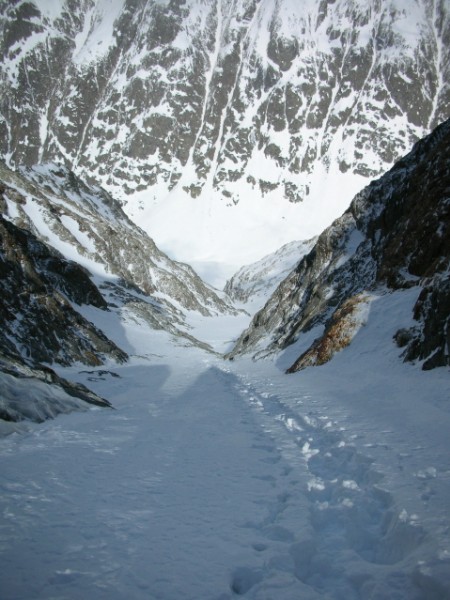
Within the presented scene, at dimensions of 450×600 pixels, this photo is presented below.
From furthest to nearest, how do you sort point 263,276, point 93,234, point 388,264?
point 263,276 → point 93,234 → point 388,264

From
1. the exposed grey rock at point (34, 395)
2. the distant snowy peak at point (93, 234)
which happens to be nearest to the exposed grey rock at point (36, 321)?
the exposed grey rock at point (34, 395)

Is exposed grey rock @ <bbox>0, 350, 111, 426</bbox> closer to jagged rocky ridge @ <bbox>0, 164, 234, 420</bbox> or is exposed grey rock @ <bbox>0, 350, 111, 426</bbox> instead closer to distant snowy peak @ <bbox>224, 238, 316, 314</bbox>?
jagged rocky ridge @ <bbox>0, 164, 234, 420</bbox>

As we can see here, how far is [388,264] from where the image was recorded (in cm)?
1836

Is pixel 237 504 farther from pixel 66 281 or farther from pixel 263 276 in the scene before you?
pixel 263 276

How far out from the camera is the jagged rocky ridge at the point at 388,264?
40.7 feet

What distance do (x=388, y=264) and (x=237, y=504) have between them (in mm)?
15374

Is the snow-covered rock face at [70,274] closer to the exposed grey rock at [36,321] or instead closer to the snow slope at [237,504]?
the exposed grey rock at [36,321]

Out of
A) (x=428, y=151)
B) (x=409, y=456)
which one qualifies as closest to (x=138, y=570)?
(x=409, y=456)

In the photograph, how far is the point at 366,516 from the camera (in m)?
4.73

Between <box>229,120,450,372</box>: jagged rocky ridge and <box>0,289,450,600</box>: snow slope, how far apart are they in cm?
264

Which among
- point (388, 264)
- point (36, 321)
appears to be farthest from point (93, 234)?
point (388, 264)

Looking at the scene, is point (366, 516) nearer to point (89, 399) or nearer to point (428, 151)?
point (89, 399)

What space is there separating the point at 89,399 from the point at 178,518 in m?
7.55

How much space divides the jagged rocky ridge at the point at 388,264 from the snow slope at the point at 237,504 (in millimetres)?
2638
